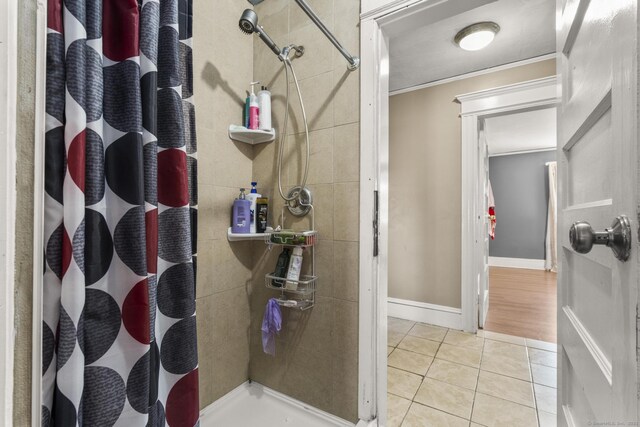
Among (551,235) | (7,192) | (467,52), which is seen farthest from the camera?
(551,235)

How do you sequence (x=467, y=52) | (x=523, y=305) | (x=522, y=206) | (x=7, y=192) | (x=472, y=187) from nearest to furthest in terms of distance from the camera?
(x=7, y=192) → (x=467, y=52) → (x=472, y=187) → (x=523, y=305) → (x=522, y=206)

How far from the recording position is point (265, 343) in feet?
4.60

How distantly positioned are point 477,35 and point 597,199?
195 cm

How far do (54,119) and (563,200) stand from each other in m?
1.27

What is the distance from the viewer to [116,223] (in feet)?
2.03

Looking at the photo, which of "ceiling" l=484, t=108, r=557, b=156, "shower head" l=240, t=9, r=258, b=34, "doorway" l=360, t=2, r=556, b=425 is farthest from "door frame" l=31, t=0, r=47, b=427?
"ceiling" l=484, t=108, r=557, b=156

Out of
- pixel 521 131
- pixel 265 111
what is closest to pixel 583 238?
pixel 265 111

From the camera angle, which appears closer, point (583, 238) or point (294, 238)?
point (583, 238)

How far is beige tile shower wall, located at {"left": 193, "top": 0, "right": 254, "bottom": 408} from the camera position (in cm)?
133

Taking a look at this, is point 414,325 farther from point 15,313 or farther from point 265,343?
point 15,313

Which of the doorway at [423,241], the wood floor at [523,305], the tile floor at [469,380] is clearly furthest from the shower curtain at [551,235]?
the tile floor at [469,380]

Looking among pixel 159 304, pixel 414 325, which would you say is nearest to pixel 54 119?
pixel 159 304

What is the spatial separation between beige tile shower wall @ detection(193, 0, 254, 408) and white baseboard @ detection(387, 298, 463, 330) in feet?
5.77

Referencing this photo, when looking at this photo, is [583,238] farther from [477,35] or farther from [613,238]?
[477,35]
